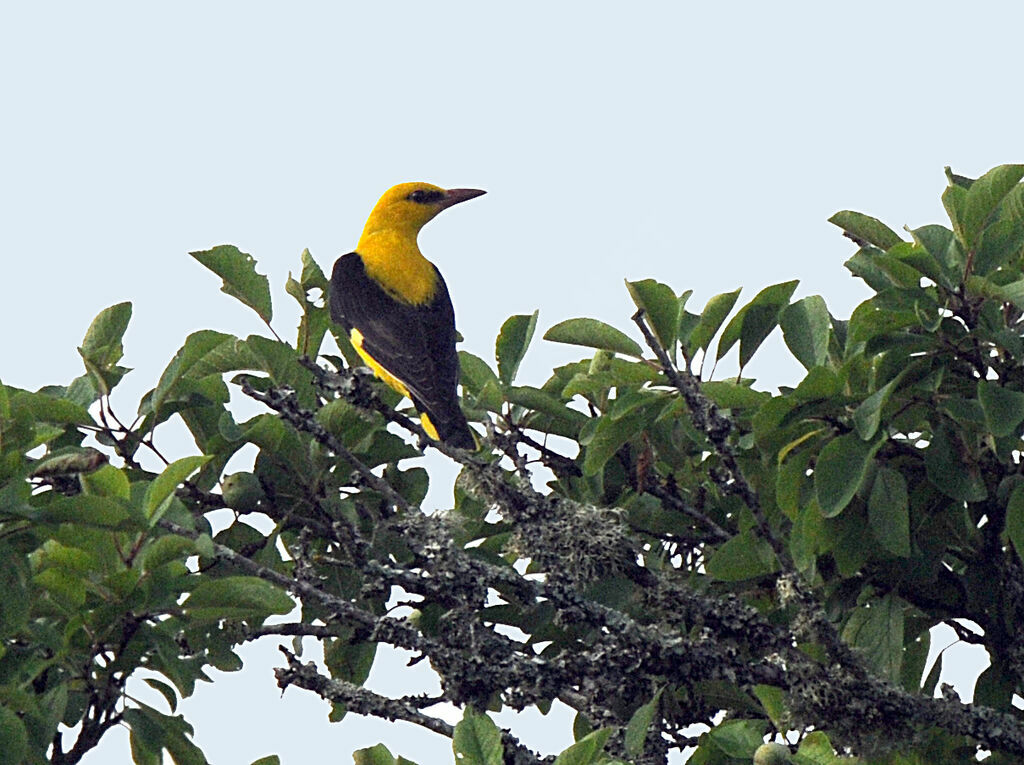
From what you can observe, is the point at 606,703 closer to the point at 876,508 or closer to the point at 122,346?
the point at 876,508

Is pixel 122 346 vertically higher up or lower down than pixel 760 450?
higher up

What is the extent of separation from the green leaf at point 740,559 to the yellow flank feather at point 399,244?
444 cm

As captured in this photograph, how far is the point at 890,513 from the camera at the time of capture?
13.0 ft

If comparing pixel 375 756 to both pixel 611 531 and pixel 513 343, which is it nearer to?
pixel 611 531

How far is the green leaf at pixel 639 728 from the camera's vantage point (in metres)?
3.87

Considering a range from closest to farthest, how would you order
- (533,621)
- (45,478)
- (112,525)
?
(112,525) < (45,478) < (533,621)

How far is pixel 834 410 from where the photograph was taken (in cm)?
412

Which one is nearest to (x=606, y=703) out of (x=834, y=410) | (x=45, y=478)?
(x=834, y=410)

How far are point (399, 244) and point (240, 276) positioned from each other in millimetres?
4876

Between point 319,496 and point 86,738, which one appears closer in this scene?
point 86,738

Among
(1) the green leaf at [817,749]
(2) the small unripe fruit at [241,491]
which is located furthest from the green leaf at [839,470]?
(2) the small unripe fruit at [241,491]

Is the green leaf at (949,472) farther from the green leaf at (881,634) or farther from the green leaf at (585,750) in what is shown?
the green leaf at (585,750)

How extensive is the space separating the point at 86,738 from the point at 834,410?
2.01 metres

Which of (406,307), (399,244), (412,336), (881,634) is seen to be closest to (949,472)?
(881,634)
